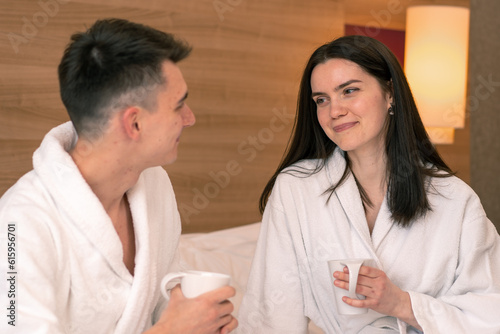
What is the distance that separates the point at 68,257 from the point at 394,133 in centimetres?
101

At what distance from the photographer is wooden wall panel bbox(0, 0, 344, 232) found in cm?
236

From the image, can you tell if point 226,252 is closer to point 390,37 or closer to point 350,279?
point 350,279

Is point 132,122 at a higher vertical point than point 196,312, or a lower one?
higher

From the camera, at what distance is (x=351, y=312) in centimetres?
146

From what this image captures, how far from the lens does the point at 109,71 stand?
50.6 inches

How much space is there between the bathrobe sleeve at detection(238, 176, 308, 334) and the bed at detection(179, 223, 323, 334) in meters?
0.30

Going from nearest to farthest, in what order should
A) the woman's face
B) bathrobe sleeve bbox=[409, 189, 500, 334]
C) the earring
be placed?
1. bathrobe sleeve bbox=[409, 189, 500, 334]
2. the woman's face
3. the earring

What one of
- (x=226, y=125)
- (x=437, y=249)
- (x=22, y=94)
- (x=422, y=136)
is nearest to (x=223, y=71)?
(x=226, y=125)

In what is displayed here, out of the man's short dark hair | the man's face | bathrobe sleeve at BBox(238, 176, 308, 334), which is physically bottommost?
bathrobe sleeve at BBox(238, 176, 308, 334)

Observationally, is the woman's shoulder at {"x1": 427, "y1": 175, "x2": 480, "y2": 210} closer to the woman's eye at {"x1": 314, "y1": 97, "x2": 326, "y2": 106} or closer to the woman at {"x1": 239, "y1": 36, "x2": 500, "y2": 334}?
the woman at {"x1": 239, "y1": 36, "x2": 500, "y2": 334}

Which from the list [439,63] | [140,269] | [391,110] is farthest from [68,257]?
[439,63]

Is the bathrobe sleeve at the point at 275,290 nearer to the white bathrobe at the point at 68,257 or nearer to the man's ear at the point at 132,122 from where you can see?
the white bathrobe at the point at 68,257

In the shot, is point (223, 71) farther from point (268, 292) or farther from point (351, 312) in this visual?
point (351, 312)

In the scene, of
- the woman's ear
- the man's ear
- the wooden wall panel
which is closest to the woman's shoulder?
the woman's ear
